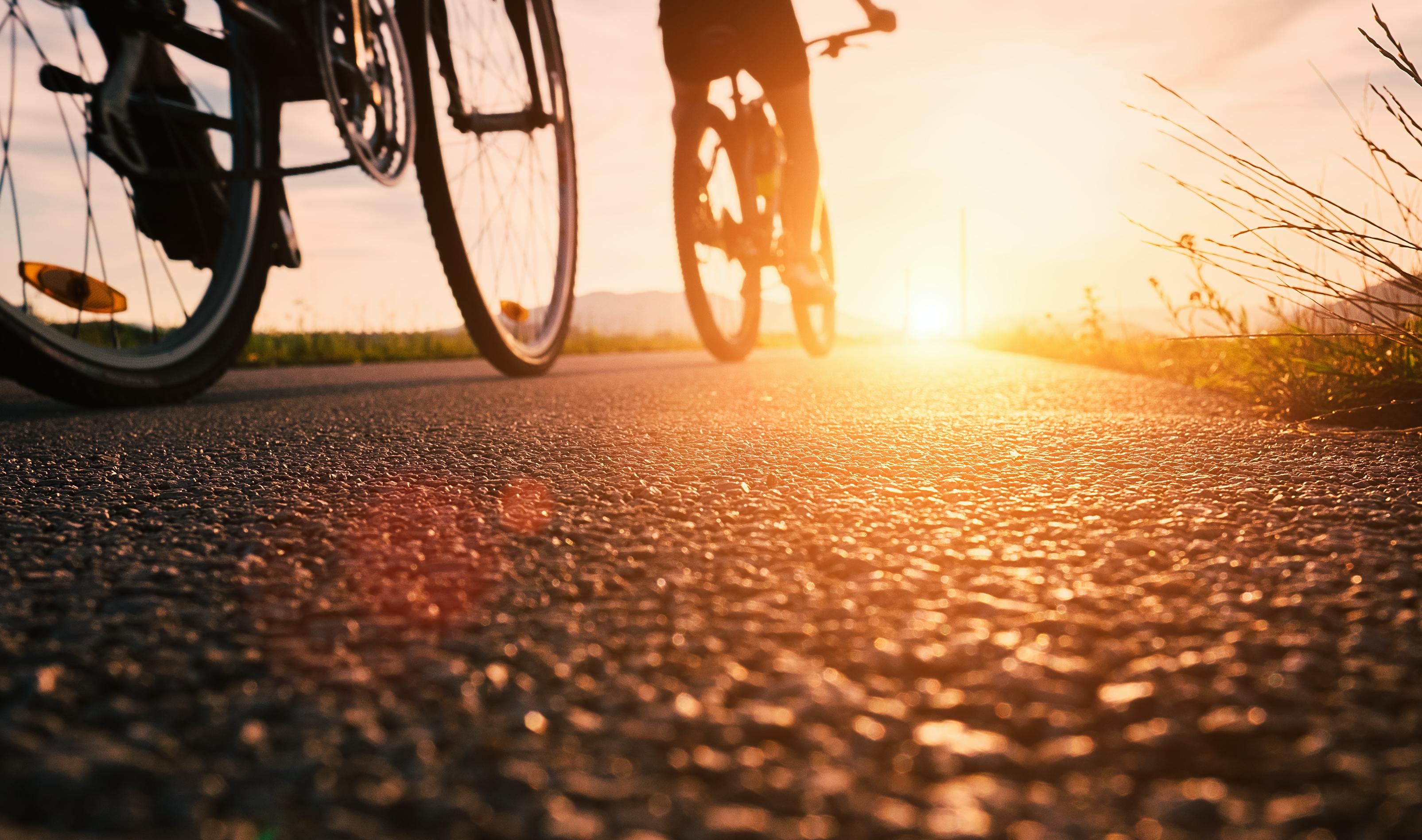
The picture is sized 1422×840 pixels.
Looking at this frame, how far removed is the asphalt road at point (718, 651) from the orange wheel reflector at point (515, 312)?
2535 millimetres

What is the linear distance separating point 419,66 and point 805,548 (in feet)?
8.87

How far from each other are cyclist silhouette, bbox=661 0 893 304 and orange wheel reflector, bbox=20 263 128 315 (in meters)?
2.61

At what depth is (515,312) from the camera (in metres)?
3.94

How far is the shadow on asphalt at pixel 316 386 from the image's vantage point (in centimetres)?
222

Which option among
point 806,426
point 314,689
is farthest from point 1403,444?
point 314,689

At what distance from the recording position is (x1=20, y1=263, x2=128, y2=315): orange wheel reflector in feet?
7.32

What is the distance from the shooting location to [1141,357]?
4293 millimetres

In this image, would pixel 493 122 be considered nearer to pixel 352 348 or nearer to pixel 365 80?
pixel 365 80

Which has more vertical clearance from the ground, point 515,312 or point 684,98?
point 684,98

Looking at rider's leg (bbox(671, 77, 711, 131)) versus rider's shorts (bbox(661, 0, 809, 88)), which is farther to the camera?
rider's leg (bbox(671, 77, 711, 131))

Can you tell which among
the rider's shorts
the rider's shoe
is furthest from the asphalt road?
the rider's shoe

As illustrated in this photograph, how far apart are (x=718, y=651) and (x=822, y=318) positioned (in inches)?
248

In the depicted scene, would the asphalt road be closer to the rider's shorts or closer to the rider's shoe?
the rider's shorts

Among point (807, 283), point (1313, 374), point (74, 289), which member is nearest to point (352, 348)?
point (807, 283)
